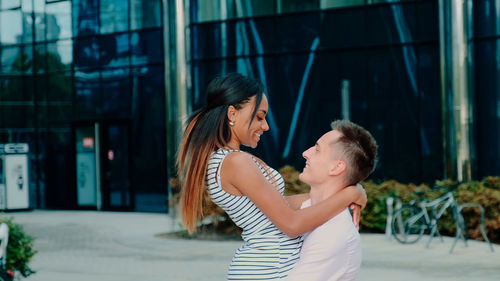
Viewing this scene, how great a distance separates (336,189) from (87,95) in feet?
75.2

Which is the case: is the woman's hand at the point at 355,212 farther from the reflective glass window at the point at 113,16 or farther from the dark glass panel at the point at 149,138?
the reflective glass window at the point at 113,16

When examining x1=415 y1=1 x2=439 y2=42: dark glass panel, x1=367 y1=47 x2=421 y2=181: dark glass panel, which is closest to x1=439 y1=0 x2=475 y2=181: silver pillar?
x1=415 y1=1 x2=439 y2=42: dark glass panel

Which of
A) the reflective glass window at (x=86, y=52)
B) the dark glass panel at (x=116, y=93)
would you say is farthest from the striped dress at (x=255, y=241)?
the reflective glass window at (x=86, y=52)

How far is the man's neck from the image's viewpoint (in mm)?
2416

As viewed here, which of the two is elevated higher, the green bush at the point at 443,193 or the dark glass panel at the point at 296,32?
the dark glass panel at the point at 296,32

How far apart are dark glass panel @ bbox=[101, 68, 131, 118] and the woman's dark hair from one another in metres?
21.5

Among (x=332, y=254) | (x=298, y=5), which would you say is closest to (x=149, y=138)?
(x=298, y=5)

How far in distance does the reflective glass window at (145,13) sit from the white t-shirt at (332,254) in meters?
21.3

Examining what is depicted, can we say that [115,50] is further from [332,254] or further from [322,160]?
[332,254]

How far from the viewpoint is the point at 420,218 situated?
1313 centimetres

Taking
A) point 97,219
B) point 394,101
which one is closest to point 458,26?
point 394,101

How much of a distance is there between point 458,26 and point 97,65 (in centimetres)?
1117

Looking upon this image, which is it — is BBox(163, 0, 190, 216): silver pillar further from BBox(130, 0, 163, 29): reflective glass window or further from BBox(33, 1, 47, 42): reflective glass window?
BBox(33, 1, 47, 42): reflective glass window

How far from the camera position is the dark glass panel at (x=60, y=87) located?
25.1 meters
